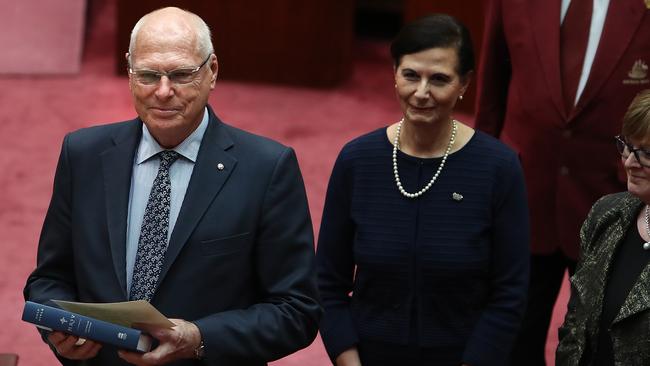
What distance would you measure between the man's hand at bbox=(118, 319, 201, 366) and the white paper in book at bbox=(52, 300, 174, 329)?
0.09ft

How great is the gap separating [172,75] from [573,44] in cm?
147

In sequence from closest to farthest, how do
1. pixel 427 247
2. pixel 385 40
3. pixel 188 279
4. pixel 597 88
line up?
pixel 188 279, pixel 427 247, pixel 597 88, pixel 385 40

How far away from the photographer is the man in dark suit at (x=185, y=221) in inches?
102

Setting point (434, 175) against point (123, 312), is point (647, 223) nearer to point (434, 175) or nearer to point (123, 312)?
point (434, 175)

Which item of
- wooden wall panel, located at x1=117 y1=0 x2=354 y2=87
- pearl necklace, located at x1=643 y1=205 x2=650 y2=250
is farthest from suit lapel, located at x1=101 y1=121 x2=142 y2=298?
wooden wall panel, located at x1=117 y1=0 x2=354 y2=87

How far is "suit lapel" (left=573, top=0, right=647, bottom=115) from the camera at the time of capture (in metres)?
3.59

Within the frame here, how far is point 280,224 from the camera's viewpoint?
2.64m

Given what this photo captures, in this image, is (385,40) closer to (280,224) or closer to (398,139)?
(398,139)

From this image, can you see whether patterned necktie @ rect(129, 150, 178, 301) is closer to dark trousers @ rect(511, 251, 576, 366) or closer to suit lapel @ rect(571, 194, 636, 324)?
suit lapel @ rect(571, 194, 636, 324)

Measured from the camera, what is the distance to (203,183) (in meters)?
2.65

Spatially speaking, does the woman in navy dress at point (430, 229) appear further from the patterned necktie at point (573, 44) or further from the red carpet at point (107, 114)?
the red carpet at point (107, 114)

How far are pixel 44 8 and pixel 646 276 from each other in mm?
5533

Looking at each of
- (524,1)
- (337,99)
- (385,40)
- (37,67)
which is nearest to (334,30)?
(337,99)

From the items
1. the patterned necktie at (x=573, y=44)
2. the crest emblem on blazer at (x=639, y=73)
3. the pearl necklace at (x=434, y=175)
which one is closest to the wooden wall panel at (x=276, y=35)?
the patterned necktie at (x=573, y=44)
